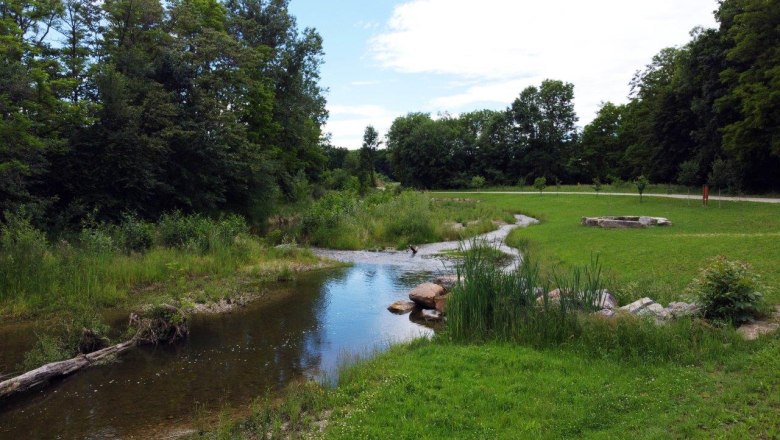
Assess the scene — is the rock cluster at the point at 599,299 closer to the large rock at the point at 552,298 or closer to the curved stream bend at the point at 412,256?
the large rock at the point at 552,298

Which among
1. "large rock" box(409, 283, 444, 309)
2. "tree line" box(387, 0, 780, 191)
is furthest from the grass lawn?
"tree line" box(387, 0, 780, 191)

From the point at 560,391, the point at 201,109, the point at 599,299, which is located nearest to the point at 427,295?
the point at 599,299

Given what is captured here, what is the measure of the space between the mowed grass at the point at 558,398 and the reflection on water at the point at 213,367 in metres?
2.33

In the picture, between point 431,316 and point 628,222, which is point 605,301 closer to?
point 431,316

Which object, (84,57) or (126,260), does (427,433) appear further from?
(84,57)

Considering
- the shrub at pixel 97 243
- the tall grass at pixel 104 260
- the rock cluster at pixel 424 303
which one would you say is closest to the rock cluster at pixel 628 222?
the rock cluster at pixel 424 303

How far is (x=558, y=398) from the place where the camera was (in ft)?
21.2

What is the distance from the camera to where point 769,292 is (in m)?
9.56

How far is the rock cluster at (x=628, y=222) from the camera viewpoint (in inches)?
899

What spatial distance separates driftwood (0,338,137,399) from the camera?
27.2 ft

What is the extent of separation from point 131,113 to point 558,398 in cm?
2112

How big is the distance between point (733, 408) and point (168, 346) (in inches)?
416

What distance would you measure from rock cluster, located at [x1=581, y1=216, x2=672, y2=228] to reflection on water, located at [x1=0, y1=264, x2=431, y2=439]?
13.4 meters

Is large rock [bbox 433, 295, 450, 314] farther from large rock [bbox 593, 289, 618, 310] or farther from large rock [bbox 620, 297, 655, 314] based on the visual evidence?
large rock [bbox 620, 297, 655, 314]
